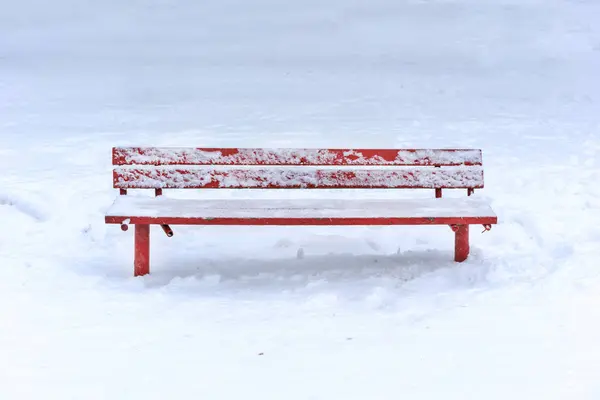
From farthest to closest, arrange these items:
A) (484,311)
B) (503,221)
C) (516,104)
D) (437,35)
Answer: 1. (437,35)
2. (516,104)
3. (503,221)
4. (484,311)

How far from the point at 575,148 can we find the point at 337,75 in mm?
3441

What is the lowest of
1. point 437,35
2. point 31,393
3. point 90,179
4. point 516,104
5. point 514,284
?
point 31,393

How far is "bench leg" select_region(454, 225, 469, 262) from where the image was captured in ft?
15.8

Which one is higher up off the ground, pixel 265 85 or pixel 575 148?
pixel 265 85

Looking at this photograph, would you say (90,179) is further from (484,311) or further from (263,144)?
(484,311)

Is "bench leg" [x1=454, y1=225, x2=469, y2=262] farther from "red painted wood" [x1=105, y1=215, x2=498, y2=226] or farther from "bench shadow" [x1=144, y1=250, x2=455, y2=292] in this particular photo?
"red painted wood" [x1=105, y1=215, x2=498, y2=226]

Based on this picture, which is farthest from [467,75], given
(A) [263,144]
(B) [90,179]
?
(B) [90,179]

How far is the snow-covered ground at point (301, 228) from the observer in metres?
3.22

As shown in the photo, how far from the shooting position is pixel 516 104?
29.8ft

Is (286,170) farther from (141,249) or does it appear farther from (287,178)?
(141,249)

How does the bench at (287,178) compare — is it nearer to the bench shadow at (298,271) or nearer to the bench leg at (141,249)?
the bench leg at (141,249)

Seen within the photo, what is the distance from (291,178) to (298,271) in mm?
596

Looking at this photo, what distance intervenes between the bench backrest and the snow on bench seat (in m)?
0.13

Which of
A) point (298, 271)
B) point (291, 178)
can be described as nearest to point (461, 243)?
point (298, 271)
